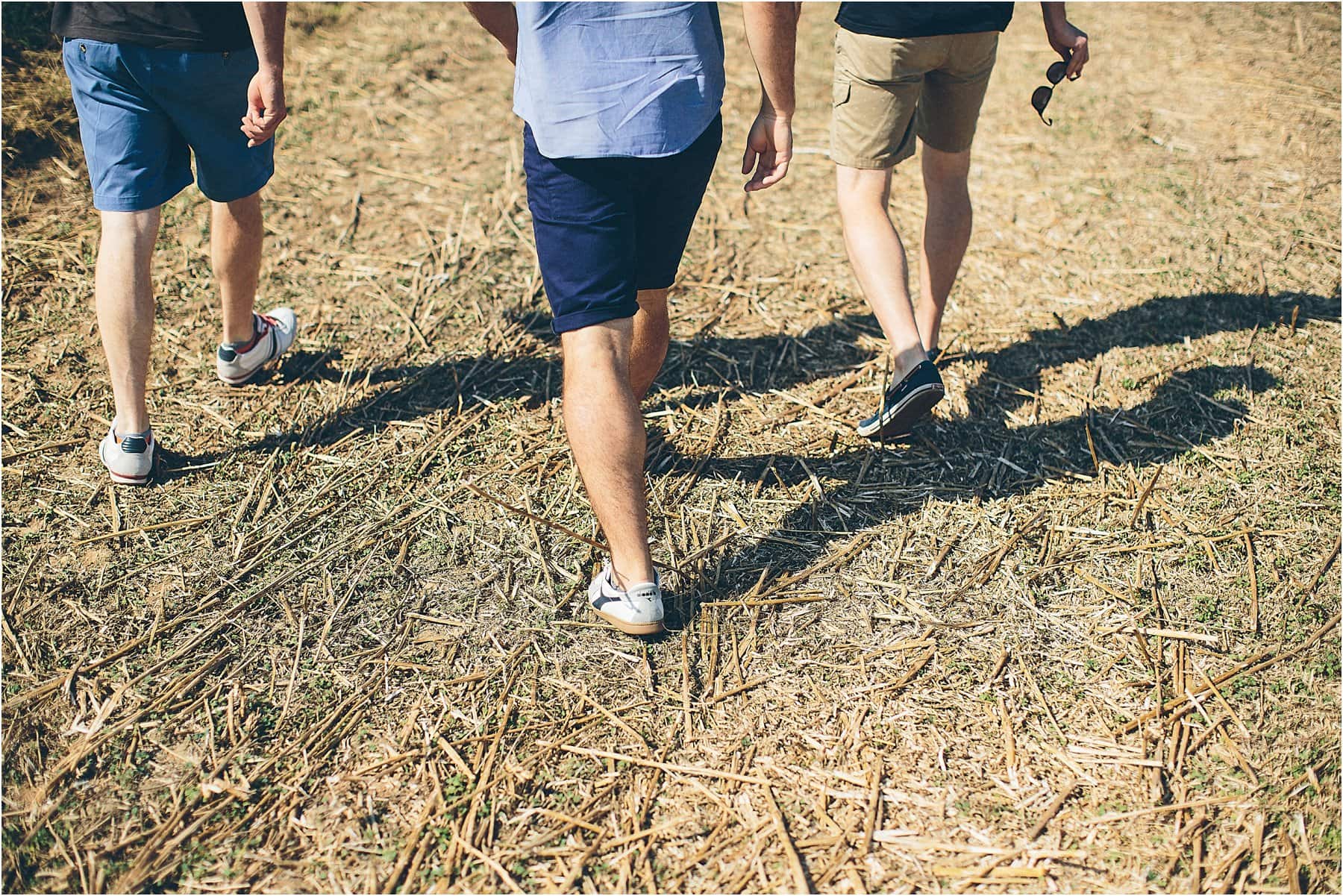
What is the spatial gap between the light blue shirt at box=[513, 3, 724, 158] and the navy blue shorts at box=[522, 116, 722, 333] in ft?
0.19

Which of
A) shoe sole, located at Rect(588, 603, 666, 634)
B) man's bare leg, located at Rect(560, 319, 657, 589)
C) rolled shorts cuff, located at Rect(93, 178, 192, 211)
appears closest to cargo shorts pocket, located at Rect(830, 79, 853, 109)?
man's bare leg, located at Rect(560, 319, 657, 589)

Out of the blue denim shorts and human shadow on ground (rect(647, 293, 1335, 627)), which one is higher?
the blue denim shorts

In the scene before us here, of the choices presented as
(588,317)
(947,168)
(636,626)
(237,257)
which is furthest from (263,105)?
(947,168)

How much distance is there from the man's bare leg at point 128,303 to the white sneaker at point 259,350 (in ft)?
1.43

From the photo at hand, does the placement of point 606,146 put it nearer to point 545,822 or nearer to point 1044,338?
point 545,822

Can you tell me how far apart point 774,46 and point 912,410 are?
Answer: 48.2 inches

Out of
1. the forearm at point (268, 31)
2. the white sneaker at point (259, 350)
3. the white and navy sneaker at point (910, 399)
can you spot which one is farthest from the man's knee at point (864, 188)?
the white sneaker at point (259, 350)

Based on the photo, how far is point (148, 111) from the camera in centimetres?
282

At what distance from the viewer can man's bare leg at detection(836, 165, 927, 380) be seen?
10.1 ft

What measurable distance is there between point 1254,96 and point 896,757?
15.5 ft

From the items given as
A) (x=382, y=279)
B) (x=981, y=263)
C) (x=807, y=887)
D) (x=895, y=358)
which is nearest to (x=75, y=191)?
(x=382, y=279)

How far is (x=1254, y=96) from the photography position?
534 centimetres

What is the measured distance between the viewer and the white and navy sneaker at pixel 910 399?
3.00 meters

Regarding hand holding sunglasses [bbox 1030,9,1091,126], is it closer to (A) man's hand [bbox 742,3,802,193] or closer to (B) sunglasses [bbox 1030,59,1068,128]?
(B) sunglasses [bbox 1030,59,1068,128]
